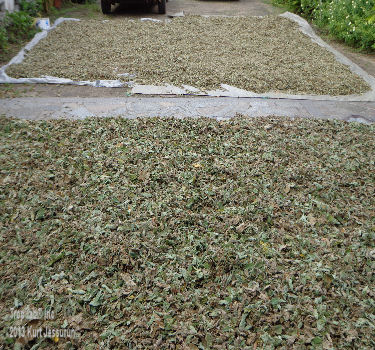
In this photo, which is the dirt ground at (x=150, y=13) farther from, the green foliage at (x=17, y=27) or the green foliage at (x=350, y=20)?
the green foliage at (x=17, y=27)

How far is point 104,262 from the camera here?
200cm

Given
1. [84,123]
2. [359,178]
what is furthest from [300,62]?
[84,123]

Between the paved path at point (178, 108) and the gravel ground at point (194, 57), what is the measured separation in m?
0.38

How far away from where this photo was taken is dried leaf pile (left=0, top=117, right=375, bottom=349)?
171cm

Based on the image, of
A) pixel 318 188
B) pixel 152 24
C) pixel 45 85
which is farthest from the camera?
pixel 152 24

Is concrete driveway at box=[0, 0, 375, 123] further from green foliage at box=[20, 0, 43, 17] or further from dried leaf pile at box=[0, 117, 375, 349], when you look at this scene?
green foliage at box=[20, 0, 43, 17]

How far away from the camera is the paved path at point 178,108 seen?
3795mm

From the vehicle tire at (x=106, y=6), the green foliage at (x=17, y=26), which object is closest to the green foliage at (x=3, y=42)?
the green foliage at (x=17, y=26)

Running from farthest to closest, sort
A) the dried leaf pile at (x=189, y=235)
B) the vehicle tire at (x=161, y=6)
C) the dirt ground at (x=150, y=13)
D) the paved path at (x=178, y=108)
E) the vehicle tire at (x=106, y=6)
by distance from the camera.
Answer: the vehicle tire at (x=161, y=6), the vehicle tire at (x=106, y=6), the dirt ground at (x=150, y=13), the paved path at (x=178, y=108), the dried leaf pile at (x=189, y=235)

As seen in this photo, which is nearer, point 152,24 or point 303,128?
point 303,128

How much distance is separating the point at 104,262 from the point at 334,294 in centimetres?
130

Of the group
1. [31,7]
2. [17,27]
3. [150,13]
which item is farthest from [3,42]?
[150,13]

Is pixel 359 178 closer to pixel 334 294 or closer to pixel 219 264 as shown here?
pixel 334 294

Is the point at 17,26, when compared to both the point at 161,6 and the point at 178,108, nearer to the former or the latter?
the point at 161,6
